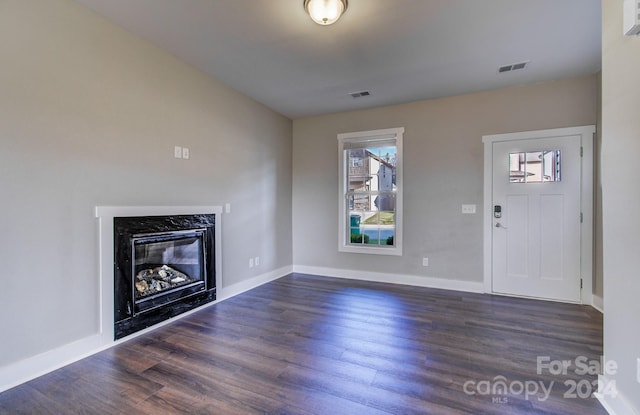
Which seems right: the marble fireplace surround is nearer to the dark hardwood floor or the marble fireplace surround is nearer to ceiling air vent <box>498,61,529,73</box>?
the dark hardwood floor

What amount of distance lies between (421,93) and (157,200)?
355 cm

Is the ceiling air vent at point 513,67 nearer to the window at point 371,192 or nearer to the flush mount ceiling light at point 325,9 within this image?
the window at point 371,192

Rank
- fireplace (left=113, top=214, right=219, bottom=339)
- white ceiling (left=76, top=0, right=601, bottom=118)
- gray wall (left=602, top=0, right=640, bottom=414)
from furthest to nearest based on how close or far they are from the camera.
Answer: fireplace (left=113, top=214, right=219, bottom=339) < white ceiling (left=76, top=0, right=601, bottom=118) < gray wall (left=602, top=0, right=640, bottom=414)

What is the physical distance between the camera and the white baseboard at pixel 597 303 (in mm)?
3190

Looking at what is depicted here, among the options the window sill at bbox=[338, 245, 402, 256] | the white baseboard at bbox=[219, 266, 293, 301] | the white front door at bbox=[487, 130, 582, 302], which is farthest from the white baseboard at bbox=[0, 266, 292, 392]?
the white front door at bbox=[487, 130, 582, 302]

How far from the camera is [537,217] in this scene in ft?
11.8

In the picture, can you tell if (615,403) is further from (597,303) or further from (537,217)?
(537,217)

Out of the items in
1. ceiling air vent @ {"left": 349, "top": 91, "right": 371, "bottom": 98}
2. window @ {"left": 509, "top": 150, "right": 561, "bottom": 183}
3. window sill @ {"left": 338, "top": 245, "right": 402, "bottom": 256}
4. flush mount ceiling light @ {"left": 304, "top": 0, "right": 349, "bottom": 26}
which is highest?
ceiling air vent @ {"left": 349, "top": 91, "right": 371, "bottom": 98}

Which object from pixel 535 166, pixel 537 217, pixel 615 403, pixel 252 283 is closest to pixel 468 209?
pixel 537 217

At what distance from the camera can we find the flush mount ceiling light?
83.8 inches

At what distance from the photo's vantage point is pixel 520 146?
368cm

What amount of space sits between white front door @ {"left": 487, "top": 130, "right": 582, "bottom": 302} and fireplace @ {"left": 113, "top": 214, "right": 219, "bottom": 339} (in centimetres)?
373

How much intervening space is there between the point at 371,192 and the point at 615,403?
3.45 m

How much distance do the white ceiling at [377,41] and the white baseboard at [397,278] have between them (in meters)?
2.66
